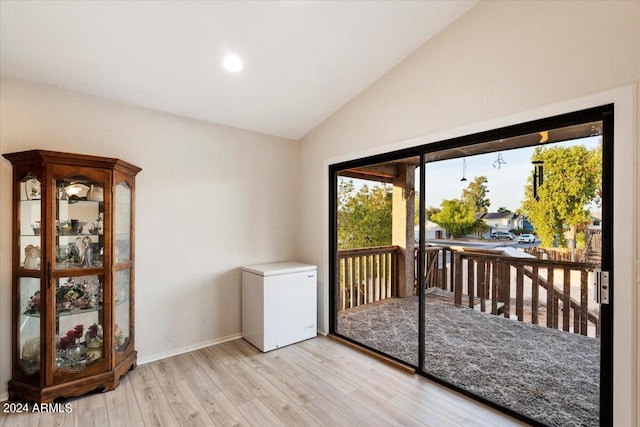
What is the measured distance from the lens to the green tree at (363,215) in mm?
3842

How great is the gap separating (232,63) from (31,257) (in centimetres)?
220

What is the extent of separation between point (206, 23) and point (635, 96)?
2658 mm

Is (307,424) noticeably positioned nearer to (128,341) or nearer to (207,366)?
(207,366)

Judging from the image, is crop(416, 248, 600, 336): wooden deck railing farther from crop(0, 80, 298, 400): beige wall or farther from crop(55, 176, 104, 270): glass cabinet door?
crop(55, 176, 104, 270): glass cabinet door

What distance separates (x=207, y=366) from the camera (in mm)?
2820

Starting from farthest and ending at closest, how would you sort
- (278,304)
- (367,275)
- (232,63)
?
(367,275) < (278,304) < (232,63)

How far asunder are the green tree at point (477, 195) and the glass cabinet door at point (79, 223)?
10.2 ft

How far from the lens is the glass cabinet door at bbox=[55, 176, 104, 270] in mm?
2283

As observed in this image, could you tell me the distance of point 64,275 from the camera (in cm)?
224

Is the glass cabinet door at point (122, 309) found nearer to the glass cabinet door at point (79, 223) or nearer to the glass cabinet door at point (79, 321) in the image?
the glass cabinet door at point (79, 321)

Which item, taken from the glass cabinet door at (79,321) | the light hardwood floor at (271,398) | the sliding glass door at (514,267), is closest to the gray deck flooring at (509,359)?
the sliding glass door at (514,267)

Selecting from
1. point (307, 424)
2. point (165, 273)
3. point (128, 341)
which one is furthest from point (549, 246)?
point (128, 341)

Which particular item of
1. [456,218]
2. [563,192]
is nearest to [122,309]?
[456,218]

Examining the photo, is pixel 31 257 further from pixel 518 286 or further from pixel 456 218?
pixel 518 286
